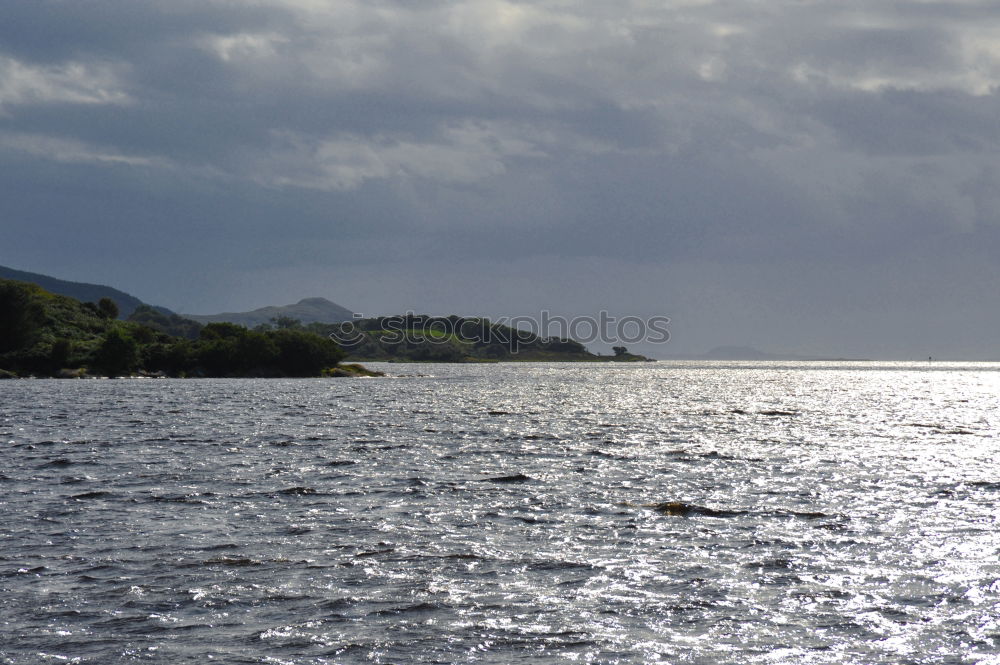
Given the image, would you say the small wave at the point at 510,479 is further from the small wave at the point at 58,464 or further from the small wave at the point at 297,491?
the small wave at the point at 58,464

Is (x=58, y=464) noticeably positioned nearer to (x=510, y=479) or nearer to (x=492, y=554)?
(x=510, y=479)

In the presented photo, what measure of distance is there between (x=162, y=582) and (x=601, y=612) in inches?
380

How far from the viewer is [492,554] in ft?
76.9

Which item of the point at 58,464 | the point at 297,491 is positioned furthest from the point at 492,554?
the point at 58,464

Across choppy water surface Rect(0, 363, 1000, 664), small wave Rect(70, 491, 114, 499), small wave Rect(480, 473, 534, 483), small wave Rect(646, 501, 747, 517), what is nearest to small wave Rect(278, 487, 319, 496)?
choppy water surface Rect(0, 363, 1000, 664)

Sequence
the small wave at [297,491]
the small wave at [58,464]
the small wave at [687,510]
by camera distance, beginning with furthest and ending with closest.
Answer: the small wave at [58,464] < the small wave at [297,491] < the small wave at [687,510]

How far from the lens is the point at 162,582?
2009 centimetres

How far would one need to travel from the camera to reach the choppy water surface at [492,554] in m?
16.3

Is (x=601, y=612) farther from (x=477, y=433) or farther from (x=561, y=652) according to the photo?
(x=477, y=433)

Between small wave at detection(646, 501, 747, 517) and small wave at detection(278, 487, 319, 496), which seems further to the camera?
small wave at detection(278, 487, 319, 496)

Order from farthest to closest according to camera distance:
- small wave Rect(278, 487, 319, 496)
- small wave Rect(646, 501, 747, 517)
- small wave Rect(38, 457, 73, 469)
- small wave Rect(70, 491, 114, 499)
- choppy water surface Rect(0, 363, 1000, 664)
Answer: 1. small wave Rect(38, 457, 73, 469)
2. small wave Rect(278, 487, 319, 496)
3. small wave Rect(70, 491, 114, 499)
4. small wave Rect(646, 501, 747, 517)
5. choppy water surface Rect(0, 363, 1000, 664)

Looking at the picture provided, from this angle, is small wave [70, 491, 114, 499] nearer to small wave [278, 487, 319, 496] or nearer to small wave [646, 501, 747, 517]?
small wave [278, 487, 319, 496]

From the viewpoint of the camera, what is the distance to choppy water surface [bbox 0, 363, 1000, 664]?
643 inches

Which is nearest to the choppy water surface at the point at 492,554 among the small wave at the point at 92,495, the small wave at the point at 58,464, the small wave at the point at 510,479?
the small wave at the point at 92,495
